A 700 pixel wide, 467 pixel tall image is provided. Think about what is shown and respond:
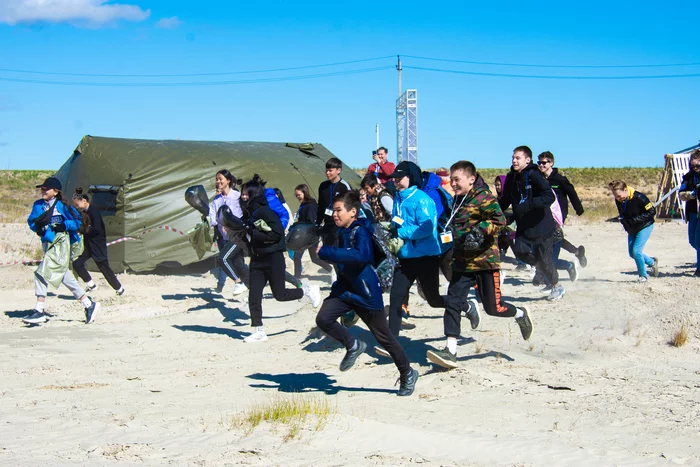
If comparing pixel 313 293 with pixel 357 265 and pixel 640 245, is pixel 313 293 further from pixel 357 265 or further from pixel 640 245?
pixel 640 245

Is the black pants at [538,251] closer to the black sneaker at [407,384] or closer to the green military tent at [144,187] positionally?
the black sneaker at [407,384]

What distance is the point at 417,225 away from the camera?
700 cm

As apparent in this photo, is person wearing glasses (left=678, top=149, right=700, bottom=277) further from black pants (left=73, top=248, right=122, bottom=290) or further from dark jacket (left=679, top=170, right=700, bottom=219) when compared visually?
black pants (left=73, top=248, right=122, bottom=290)

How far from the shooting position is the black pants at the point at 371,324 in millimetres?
6305

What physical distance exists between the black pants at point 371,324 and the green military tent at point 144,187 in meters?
9.82

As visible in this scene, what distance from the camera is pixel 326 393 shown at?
6.70 meters

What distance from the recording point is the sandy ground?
4.99 meters

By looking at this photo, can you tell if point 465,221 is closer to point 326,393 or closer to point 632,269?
point 326,393

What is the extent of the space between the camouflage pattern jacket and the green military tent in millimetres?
9590

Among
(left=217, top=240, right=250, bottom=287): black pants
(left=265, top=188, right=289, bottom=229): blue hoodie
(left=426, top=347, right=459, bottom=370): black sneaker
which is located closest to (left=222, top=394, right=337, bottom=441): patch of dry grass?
(left=426, top=347, right=459, bottom=370): black sneaker

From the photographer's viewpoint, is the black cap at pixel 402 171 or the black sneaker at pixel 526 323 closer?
the black cap at pixel 402 171

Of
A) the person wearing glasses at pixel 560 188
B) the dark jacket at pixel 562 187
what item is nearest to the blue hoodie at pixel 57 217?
the person wearing glasses at pixel 560 188

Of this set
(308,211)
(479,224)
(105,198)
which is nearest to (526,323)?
(479,224)

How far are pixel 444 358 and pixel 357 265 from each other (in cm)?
148
